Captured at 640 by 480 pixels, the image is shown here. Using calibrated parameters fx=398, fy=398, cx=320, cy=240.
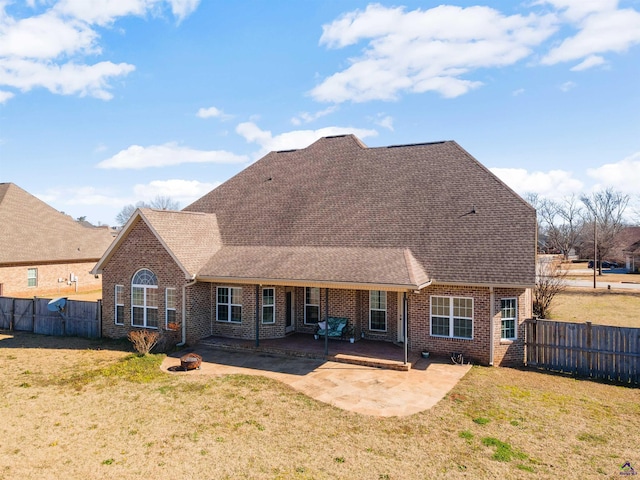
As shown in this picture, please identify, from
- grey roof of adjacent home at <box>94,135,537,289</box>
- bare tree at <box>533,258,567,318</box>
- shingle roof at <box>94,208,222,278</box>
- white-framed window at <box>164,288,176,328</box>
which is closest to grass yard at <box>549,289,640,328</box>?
bare tree at <box>533,258,567,318</box>

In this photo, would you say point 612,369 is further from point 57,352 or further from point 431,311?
point 57,352

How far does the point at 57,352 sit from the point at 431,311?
15.1m

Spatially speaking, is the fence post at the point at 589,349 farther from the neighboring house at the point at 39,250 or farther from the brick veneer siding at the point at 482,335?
the neighboring house at the point at 39,250

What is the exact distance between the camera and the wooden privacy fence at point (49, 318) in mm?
18969

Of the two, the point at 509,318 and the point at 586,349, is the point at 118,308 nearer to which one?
the point at 509,318

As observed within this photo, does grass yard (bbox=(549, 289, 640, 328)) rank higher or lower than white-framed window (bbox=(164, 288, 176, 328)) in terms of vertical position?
lower

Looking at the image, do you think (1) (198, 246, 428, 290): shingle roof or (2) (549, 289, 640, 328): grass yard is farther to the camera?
(2) (549, 289, 640, 328): grass yard

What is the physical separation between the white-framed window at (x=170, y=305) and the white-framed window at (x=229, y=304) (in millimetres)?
1859

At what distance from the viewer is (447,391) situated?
38.3ft

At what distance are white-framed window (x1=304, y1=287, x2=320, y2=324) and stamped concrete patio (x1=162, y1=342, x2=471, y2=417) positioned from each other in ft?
10.4

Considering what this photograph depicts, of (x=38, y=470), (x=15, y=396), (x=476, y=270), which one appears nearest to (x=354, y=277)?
(x=476, y=270)

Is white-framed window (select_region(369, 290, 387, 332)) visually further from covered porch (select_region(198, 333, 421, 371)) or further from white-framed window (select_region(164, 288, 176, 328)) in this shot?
white-framed window (select_region(164, 288, 176, 328))

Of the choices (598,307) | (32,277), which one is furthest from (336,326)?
(32,277)

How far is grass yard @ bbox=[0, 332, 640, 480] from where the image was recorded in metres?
7.64
